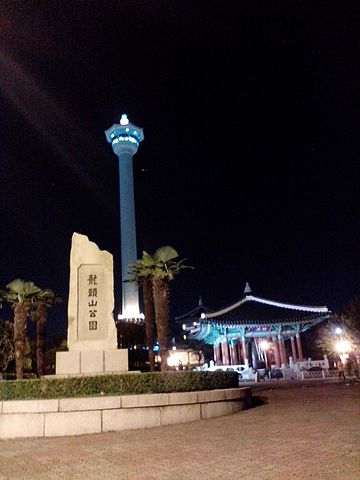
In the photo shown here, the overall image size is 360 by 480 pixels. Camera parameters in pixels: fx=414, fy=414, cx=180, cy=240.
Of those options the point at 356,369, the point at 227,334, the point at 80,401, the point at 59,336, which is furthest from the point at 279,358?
the point at 80,401

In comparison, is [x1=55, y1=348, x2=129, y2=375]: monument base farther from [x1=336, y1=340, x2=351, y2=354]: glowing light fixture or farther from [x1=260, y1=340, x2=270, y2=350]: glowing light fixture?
[x1=260, y1=340, x2=270, y2=350]: glowing light fixture

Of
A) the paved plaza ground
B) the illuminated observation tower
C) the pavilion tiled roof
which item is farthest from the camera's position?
the illuminated observation tower

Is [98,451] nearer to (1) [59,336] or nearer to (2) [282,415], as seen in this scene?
(2) [282,415]

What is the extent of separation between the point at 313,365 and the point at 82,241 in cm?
2945

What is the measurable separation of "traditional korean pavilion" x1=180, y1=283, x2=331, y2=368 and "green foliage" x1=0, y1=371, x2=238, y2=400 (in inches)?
1134

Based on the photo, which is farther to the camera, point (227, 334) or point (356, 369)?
point (227, 334)

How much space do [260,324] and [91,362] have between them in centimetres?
3050

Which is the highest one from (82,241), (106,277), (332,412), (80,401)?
(82,241)

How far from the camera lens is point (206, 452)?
283 inches

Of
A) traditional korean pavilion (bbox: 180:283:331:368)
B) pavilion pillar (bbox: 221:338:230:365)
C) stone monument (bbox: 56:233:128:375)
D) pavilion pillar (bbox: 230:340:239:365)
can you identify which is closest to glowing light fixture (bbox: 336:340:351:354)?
traditional korean pavilion (bbox: 180:283:331:368)

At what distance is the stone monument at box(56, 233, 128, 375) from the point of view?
13203mm

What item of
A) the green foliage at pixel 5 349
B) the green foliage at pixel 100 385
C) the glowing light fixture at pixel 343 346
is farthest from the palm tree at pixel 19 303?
the glowing light fixture at pixel 343 346

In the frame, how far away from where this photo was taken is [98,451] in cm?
771

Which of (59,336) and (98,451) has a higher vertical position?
(59,336)
